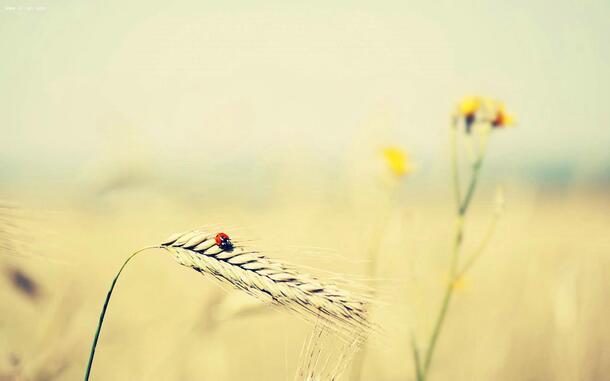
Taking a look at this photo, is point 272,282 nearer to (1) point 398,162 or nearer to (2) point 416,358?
(2) point 416,358

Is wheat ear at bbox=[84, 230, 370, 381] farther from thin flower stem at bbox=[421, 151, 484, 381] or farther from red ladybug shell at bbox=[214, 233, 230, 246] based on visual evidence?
thin flower stem at bbox=[421, 151, 484, 381]

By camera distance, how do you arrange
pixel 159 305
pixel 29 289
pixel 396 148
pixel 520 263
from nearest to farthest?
pixel 29 289, pixel 396 148, pixel 159 305, pixel 520 263

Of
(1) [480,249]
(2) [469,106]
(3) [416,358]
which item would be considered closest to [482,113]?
(2) [469,106]

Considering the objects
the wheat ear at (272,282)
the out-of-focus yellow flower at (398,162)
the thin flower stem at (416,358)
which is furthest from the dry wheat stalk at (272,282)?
the out-of-focus yellow flower at (398,162)

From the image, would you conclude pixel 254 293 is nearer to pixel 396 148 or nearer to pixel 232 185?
pixel 396 148

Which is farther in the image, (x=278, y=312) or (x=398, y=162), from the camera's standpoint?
(x=398, y=162)

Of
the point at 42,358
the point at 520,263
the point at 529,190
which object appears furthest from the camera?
the point at 520,263

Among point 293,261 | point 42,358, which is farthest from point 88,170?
point 293,261

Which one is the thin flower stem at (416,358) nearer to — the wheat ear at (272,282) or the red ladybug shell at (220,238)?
the wheat ear at (272,282)
